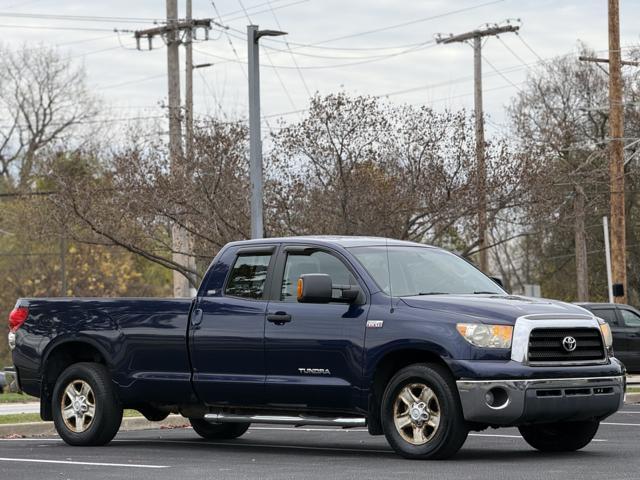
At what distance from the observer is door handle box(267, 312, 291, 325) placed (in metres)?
12.5

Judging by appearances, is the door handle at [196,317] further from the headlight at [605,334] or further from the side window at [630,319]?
the side window at [630,319]

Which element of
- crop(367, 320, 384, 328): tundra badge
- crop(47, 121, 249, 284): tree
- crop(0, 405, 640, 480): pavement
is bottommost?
crop(0, 405, 640, 480): pavement

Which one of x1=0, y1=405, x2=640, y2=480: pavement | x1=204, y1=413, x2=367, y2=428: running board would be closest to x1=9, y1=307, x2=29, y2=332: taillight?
x1=0, y1=405, x2=640, y2=480: pavement

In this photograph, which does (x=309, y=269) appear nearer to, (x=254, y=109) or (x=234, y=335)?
(x=234, y=335)

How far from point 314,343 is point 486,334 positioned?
1.69m

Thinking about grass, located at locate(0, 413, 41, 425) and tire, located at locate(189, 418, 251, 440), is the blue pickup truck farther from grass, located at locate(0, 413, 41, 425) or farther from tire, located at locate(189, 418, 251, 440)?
grass, located at locate(0, 413, 41, 425)

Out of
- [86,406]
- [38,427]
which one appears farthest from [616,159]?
[86,406]

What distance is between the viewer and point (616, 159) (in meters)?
31.5

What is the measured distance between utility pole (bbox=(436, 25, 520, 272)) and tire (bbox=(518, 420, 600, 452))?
62.1 feet

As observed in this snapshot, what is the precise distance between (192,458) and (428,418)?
2212 mm

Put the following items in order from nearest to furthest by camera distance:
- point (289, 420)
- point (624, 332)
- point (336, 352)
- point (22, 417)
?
1. point (336, 352)
2. point (289, 420)
3. point (22, 417)
4. point (624, 332)

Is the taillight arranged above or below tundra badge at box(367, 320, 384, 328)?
above

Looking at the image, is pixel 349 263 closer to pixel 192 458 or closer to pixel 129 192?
pixel 192 458

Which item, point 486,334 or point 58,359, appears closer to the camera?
point 486,334
